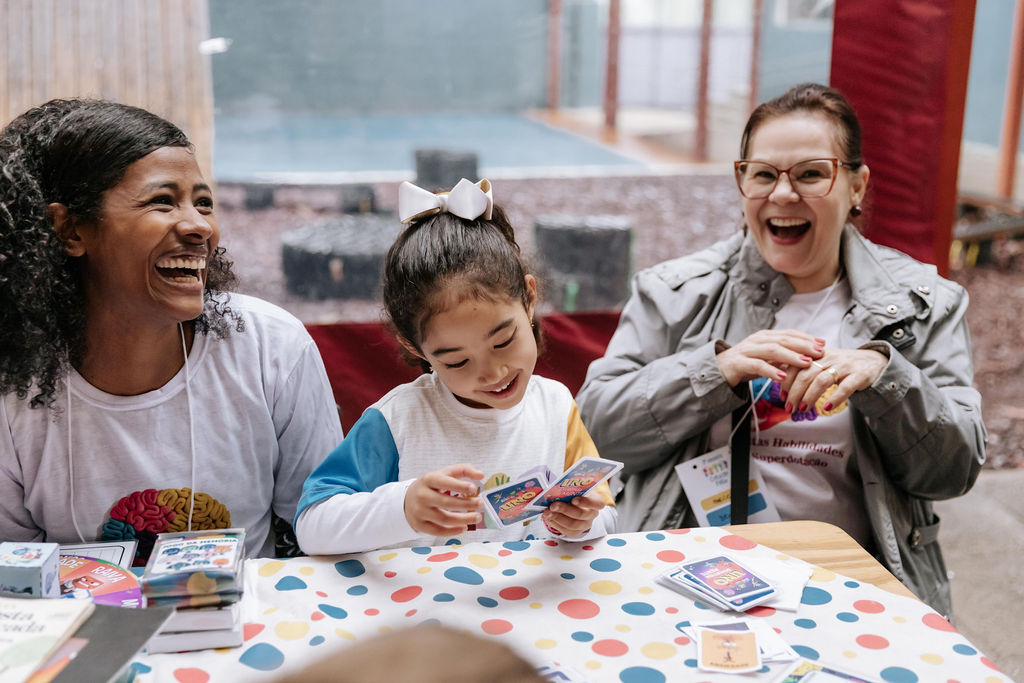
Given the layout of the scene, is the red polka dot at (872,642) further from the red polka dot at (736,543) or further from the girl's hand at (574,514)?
the girl's hand at (574,514)

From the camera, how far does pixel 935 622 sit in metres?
1.48

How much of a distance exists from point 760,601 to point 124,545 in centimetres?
110

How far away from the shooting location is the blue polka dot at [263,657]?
4.43ft

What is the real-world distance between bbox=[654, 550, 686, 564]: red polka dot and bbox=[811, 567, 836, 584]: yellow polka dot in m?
0.22

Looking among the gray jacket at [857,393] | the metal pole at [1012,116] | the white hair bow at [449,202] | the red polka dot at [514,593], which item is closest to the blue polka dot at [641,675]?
the red polka dot at [514,593]

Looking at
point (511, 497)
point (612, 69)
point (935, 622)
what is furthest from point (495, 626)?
point (612, 69)

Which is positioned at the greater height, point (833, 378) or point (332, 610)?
point (833, 378)

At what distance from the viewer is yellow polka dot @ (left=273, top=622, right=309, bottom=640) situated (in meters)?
1.43

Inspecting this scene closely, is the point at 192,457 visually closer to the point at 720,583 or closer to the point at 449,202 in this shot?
the point at 449,202

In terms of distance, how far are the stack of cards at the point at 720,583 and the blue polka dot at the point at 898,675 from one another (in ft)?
0.73

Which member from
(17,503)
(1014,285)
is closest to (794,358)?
(17,503)

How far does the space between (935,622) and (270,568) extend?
1.09 m

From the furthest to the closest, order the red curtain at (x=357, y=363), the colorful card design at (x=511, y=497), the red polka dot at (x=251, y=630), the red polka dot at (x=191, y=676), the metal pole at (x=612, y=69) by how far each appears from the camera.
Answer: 1. the metal pole at (x=612, y=69)
2. the red curtain at (x=357, y=363)
3. the colorful card design at (x=511, y=497)
4. the red polka dot at (x=251, y=630)
5. the red polka dot at (x=191, y=676)

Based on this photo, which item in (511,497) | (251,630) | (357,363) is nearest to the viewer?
(251,630)
